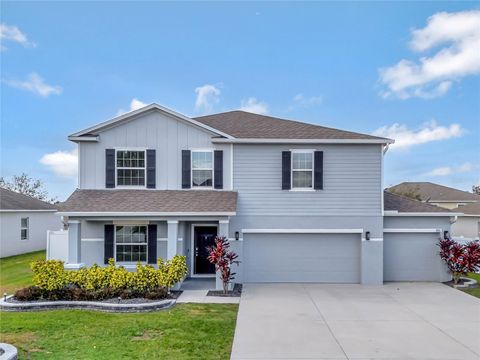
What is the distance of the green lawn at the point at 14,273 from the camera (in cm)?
1275

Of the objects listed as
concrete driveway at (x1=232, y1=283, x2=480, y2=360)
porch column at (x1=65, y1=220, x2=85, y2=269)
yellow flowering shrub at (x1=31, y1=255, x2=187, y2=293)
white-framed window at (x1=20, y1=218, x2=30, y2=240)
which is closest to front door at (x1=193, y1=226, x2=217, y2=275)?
concrete driveway at (x1=232, y1=283, x2=480, y2=360)

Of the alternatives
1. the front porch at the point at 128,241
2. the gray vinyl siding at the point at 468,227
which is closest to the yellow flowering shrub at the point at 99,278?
the front porch at the point at 128,241

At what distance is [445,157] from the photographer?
25.2 metres

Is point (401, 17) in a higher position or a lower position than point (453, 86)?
higher

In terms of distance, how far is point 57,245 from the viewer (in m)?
15.4

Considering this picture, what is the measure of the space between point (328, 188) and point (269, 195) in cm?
222

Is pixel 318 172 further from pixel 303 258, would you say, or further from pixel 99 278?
pixel 99 278

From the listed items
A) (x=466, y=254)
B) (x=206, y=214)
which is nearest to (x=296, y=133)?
(x=206, y=214)

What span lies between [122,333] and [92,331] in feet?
2.41

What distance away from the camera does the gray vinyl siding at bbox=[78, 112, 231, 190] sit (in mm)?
13656

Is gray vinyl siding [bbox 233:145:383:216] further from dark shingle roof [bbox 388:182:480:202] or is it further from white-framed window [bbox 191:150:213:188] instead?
dark shingle roof [bbox 388:182:480:202]

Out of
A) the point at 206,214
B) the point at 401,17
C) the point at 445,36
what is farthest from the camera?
the point at 445,36

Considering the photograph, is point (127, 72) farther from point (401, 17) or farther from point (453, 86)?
point (453, 86)

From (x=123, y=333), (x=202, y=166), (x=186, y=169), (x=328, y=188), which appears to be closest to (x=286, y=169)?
(x=328, y=188)
